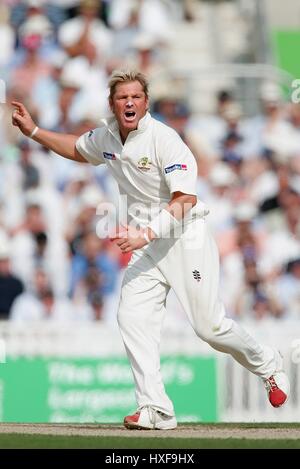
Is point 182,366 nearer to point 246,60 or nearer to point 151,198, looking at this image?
point 151,198

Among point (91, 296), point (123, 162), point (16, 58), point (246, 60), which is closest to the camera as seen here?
point (123, 162)

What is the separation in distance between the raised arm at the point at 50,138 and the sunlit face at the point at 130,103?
75cm

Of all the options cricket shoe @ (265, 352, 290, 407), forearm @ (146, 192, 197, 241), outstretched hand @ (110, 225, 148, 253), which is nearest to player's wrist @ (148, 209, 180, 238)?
forearm @ (146, 192, 197, 241)

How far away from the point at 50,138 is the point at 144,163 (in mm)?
979

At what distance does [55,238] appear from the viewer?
14.1 metres

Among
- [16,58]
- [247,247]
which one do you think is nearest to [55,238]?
[247,247]

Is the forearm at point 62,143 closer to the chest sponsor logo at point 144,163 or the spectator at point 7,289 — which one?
the chest sponsor logo at point 144,163

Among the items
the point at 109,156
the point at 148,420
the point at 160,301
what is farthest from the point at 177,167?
the point at 148,420

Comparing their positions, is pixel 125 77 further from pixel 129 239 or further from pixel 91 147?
pixel 129 239

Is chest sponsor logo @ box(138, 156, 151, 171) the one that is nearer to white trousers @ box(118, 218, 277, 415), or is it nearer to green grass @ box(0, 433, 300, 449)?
white trousers @ box(118, 218, 277, 415)

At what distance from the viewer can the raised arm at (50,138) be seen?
353 inches

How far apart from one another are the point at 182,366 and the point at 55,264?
2.22 metres

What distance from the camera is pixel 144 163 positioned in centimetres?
831

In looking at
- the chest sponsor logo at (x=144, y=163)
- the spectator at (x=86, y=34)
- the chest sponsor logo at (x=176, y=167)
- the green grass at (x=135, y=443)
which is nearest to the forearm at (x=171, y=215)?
the chest sponsor logo at (x=176, y=167)
